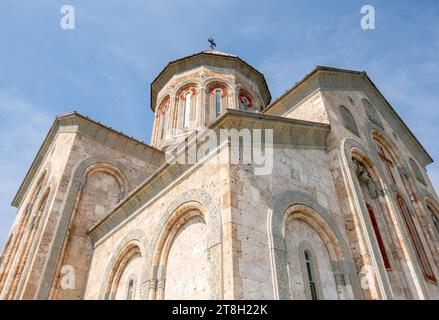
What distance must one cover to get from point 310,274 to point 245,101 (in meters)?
10.5

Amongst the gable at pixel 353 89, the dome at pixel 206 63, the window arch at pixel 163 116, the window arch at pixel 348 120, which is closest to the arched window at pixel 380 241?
the window arch at pixel 348 120

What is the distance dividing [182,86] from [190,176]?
944 cm

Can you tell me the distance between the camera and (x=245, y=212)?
525 cm

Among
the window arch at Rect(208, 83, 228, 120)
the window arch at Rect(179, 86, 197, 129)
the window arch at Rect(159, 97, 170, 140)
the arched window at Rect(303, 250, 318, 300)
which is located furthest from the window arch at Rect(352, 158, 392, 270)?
the window arch at Rect(159, 97, 170, 140)

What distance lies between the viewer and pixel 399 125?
471 inches

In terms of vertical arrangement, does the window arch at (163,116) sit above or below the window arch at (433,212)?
above

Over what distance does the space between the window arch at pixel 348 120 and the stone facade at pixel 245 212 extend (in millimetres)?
59

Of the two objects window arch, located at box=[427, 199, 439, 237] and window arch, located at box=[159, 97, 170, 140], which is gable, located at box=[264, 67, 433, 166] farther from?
window arch, located at box=[159, 97, 170, 140]

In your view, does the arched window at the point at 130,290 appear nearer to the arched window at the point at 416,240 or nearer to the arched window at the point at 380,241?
the arched window at the point at 380,241

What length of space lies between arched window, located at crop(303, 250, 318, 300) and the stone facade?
3cm

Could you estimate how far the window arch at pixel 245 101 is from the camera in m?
15.0

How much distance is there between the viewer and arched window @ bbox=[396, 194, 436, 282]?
7.75m

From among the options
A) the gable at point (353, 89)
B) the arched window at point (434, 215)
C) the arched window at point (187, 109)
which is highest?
the arched window at point (187, 109)

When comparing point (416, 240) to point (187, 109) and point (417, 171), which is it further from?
point (187, 109)
